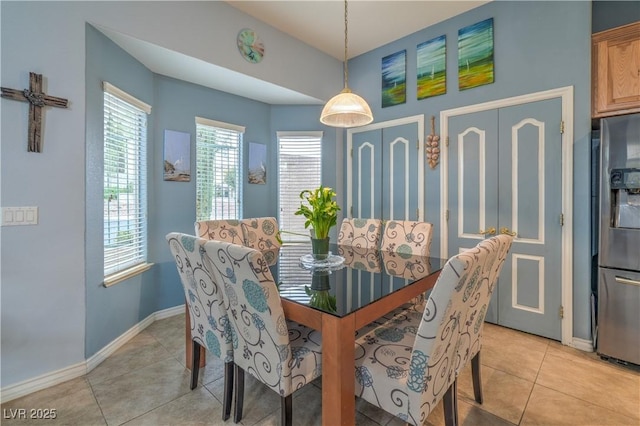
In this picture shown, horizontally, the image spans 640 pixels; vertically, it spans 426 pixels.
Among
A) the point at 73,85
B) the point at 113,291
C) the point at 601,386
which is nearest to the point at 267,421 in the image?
the point at 113,291

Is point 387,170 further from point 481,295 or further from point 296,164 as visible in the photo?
point 481,295

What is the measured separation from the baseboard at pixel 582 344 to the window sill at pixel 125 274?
12.6ft

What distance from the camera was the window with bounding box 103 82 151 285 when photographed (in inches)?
95.5

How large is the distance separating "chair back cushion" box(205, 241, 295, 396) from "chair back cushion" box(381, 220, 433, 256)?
4.85 ft

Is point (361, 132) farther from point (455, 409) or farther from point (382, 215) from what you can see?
point (455, 409)

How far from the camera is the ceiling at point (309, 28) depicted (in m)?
2.74

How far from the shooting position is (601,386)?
75.4 inches

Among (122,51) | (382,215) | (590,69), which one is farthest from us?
(382,215)

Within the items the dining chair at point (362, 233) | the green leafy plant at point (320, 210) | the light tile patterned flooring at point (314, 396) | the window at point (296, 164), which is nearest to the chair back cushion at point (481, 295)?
the light tile patterned flooring at point (314, 396)

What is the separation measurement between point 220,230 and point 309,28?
2.46 metres

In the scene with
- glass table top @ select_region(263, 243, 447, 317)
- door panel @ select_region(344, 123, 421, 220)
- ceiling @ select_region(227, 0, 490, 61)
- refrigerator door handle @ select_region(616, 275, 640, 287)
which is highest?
ceiling @ select_region(227, 0, 490, 61)

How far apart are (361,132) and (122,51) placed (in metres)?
2.66

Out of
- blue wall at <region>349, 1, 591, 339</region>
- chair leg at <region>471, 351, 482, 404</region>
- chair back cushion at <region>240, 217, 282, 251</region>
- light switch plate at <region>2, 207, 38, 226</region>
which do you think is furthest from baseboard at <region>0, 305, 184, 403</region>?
blue wall at <region>349, 1, 591, 339</region>

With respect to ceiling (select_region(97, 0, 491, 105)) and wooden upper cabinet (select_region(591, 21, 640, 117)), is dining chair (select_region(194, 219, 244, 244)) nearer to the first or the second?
ceiling (select_region(97, 0, 491, 105))
